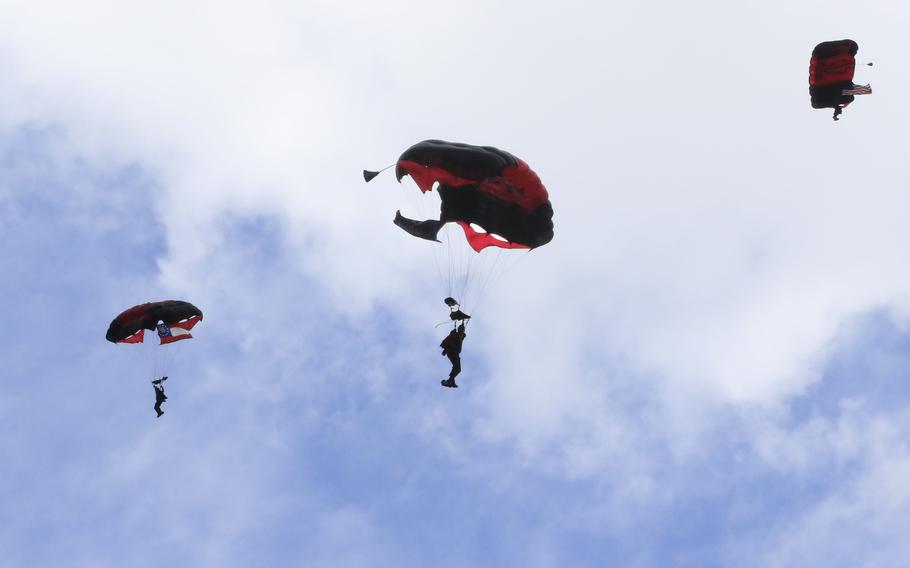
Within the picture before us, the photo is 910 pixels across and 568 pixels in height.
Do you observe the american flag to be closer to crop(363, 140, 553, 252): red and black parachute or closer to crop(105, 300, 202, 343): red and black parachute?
crop(363, 140, 553, 252): red and black parachute

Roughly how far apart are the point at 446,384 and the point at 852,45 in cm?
1985

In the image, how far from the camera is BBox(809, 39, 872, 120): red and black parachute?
139 feet

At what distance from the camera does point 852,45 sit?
4222 cm

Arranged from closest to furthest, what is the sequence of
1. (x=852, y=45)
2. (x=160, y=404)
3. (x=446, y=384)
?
1. (x=446, y=384)
2. (x=852, y=45)
3. (x=160, y=404)

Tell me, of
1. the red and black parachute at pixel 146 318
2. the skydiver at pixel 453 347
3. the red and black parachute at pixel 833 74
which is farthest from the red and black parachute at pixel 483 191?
the red and black parachute at pixel 833 74

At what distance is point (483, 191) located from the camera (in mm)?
35094

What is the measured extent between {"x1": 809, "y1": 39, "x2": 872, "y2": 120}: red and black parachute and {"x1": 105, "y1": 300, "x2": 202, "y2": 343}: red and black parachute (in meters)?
23.9

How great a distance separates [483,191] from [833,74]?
15360mm

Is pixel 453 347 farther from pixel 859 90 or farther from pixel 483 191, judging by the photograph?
pixel 859 90

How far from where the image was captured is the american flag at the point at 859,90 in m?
41.8

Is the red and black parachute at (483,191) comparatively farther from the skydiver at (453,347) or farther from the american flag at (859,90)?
the american flag at (859,90)

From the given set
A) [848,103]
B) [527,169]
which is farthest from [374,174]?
[848,103]

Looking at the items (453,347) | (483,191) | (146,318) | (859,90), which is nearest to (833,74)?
(859,90)

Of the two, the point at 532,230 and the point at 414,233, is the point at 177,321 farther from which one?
the point at 532,230
